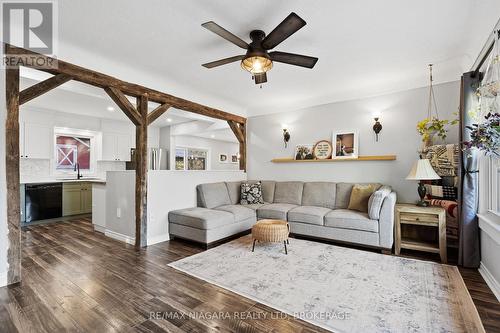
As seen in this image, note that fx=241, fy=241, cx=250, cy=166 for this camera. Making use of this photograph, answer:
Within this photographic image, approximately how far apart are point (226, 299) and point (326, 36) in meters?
2.84

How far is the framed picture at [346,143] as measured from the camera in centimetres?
432

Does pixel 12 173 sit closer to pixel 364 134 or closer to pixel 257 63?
pixel 257 63

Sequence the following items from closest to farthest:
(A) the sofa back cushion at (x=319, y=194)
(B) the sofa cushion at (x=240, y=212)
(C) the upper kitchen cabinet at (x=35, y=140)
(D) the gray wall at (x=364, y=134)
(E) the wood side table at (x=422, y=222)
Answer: (E) the wood side table at (x=422, y=222), (D) the gray wall at (x=364, y=134), (B) the sofa cushion at (x=240, y=212), (A) the sofa back cushion at (x=319, y=194), (C) the upper kitchen cabinet at (x=35, y=140)

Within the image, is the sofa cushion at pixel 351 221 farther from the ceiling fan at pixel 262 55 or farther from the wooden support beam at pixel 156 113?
the wooden support beam at pixel 156 113

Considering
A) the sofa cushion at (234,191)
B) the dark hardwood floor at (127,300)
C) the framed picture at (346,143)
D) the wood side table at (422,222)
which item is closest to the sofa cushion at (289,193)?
the sofa cushion at (234,191)

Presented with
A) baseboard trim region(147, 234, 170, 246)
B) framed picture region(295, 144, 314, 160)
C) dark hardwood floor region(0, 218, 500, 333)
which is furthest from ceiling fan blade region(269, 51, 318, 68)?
baseboard trim region(147, 234, 170, 246)

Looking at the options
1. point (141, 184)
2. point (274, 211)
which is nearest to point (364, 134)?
point (274, 211)

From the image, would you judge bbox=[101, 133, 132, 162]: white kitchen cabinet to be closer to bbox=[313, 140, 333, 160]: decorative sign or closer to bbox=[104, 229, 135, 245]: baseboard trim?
bbox=[104, 229, 135, 245]: baseboard trim

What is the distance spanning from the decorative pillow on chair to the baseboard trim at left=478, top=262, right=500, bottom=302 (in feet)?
10.4

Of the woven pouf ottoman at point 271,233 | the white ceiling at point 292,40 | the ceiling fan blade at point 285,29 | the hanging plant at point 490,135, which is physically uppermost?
the white ceiling at point 292,40

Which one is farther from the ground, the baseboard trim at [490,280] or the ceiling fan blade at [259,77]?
the ceiling fan blade at [259,77]

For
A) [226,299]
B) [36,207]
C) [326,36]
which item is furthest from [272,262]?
[36,207]

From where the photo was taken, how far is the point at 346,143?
14.5ft

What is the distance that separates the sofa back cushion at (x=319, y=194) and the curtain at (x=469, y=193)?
69.6 inches
